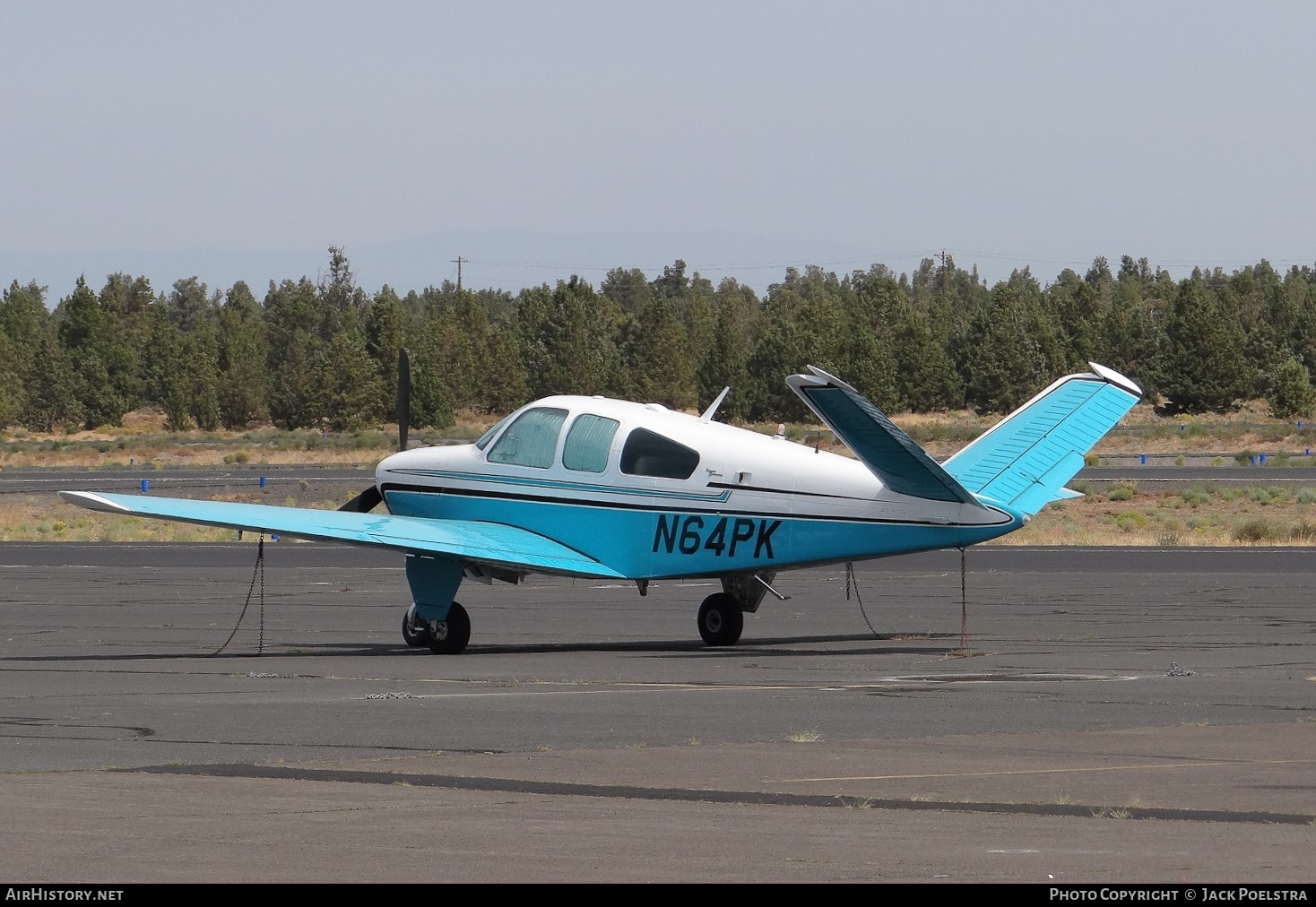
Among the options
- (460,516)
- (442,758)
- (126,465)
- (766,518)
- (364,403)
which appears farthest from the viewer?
(364,403)

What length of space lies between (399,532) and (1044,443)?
680 cm

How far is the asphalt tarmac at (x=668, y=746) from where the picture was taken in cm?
856

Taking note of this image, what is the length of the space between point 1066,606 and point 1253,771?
14776 mm

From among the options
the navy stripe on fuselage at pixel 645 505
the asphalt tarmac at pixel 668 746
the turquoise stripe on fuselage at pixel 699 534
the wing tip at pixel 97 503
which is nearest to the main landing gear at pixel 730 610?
the asphalt tarmac at pixel 668 746

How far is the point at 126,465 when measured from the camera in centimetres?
9019

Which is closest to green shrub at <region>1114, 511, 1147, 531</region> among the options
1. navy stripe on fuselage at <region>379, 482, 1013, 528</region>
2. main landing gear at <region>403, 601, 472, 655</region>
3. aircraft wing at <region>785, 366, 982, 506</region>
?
navy stripe on fuselage at <region>379, 482, 1013, 528</region>

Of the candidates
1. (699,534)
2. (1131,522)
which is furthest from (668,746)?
(1131,522)

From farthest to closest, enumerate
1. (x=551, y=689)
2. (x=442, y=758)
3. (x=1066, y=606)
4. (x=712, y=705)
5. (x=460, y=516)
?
(x=1066, y=606)
(x=460, y=516)
(x=551, y=689)
(x=712, y=705)
(x=442, y=758)

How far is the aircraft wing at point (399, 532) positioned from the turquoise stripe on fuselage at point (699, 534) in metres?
0.21

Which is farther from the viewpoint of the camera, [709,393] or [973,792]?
[709,393]

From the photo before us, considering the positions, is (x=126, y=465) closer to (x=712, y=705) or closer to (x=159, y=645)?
(x=159, y=645)

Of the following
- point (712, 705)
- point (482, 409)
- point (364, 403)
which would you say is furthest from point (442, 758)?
point (482, 409)

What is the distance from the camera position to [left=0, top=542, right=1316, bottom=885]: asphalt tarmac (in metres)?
8.56

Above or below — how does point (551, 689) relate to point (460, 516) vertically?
below
